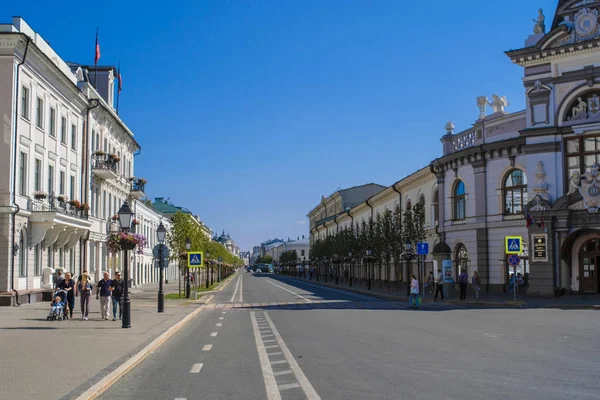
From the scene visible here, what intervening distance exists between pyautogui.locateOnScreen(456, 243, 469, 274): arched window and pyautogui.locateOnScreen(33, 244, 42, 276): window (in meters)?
26.8

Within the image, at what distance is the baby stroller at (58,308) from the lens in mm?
22156

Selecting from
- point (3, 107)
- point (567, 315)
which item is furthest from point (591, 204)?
point (3, 107)

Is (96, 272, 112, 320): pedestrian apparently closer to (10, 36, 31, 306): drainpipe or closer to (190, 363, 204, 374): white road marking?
(10, 36, 31, 306): drainpipe

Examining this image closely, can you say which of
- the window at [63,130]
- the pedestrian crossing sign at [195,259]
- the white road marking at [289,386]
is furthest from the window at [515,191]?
the white road marking at [289,386]

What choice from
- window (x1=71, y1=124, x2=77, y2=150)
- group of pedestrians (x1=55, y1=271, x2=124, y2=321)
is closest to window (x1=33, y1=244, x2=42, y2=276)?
window (x1=71, y1=124, x2=77, y2=150)

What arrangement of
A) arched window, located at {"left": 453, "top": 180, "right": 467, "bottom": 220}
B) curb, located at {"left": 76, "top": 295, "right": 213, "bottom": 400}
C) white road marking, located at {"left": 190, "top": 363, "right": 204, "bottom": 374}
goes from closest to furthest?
1. curb, located at {"left": 76, "top": 295, "right": 213, "bottom": 400}
2. white road marking, located at {"left": 190, "top": 363, "right": 204, "bottom": 374}
3. arched window, located at {"left": 453, "top": 180, "right": 467, "bottom": 220}

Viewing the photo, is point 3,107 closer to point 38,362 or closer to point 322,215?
point 38,362

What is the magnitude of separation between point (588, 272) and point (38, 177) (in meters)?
29.7

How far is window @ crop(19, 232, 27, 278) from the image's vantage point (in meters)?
30.7

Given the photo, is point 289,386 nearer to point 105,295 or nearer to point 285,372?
point 285,372

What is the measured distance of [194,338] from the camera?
17.8 m

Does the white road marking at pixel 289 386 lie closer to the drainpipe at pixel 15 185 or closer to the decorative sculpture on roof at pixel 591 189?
the drainpipe at pixel 15 185

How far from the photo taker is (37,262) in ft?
109

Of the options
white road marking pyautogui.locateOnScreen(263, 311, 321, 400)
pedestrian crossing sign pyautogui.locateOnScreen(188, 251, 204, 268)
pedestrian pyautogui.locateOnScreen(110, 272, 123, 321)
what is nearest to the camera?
white road marking pyautogui.locateOnScreen(263, 311, 321, 400)
